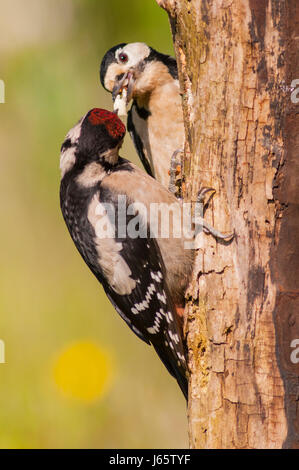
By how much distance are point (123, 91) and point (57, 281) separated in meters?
1.33

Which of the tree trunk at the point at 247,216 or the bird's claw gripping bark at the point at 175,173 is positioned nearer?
the tree trunk at the point at 247,216

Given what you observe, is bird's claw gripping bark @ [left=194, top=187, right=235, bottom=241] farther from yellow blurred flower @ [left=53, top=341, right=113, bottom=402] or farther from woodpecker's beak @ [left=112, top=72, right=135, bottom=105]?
yellow blurred flower @ [left=53, top=341, right=113, bottom=402]

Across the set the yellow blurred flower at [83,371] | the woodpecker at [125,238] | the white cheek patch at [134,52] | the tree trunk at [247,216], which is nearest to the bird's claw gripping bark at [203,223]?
the tree trunk at [247,216]

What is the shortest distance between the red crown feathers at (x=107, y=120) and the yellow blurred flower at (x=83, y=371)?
146cm

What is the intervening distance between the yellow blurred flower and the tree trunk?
→ 132 centimetres

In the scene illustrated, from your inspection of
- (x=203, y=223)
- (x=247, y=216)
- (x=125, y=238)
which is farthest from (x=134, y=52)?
(x=247, y=216)

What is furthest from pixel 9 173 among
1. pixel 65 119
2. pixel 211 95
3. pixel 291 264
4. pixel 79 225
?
pixel 291 264

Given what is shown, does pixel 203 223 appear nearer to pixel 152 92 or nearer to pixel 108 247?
pixel 108 247

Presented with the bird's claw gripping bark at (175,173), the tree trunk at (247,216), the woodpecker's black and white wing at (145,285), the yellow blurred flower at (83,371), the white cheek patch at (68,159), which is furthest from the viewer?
the yellow blurred flower at (83,371)

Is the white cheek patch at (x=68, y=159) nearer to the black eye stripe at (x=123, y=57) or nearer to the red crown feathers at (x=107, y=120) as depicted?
the red crown feathers at (x=107, y=120)

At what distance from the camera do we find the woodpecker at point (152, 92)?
2.80m

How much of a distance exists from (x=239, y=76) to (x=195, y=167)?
1.13ft

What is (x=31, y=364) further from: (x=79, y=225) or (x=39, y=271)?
(x=79, y=225)

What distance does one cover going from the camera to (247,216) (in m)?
Result: 1.86
